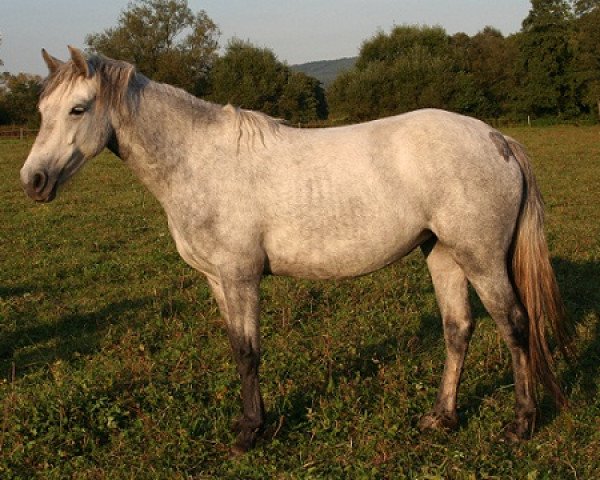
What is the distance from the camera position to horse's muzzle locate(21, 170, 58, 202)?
11.6 feet

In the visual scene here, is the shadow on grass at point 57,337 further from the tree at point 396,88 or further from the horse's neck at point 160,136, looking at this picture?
the tree at point 396,88

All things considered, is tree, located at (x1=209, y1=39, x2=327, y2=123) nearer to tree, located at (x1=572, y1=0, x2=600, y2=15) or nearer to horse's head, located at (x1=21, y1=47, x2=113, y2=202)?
tree, located at (x1=572, y1=0, x2=600, y2=15)

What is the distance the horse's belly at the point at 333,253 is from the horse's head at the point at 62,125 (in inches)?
52.0

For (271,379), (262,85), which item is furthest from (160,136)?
(262,85)

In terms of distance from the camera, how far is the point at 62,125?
11.9 feet

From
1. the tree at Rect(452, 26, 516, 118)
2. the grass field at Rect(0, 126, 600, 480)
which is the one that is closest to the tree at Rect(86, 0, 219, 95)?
the tree at Rect(452, 26, 516, 118)

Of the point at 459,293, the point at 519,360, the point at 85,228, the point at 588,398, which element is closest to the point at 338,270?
the point at 459,293

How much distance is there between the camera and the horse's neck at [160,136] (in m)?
3.94

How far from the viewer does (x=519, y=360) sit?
4.27 meters

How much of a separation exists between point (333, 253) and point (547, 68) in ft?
173

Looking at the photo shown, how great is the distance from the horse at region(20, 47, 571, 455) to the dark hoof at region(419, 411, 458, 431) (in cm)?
3

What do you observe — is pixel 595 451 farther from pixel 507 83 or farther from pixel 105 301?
pixel 507 83

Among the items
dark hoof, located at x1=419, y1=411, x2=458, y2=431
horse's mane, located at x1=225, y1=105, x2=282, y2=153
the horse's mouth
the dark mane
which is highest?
the dark mane

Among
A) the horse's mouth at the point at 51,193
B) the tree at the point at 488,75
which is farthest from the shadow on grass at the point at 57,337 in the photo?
the tree at the point at 488,75
